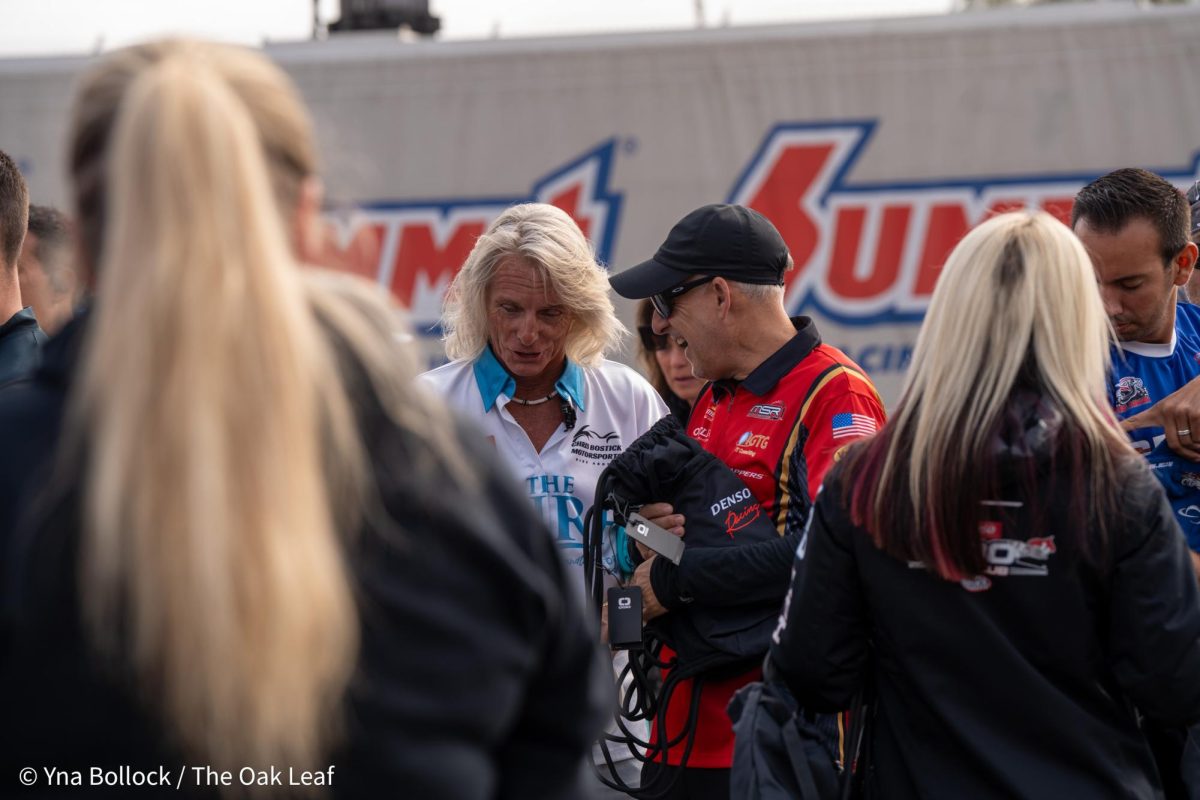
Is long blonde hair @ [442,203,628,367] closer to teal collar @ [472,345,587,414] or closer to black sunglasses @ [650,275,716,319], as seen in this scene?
teal collar @ [472,345,587,414]

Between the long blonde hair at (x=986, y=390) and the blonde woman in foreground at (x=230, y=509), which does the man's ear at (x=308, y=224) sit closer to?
the blonde woman in foreground at (x=230, y=509)

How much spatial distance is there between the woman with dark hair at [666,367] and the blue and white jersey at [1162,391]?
2056mm

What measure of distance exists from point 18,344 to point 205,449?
228 centimetres

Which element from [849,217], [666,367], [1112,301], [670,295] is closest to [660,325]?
[670,295]

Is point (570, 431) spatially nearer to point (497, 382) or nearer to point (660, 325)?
point (497, 382)

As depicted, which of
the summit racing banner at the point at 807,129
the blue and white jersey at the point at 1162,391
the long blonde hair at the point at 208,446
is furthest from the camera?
the summit racing banner at the point at 807,129

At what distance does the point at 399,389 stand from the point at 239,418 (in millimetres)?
182

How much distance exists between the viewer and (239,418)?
1062 mm

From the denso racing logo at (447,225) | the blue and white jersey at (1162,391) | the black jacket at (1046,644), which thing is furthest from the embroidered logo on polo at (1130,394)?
the denso racing logo at (447,225)

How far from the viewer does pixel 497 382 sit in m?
3.38

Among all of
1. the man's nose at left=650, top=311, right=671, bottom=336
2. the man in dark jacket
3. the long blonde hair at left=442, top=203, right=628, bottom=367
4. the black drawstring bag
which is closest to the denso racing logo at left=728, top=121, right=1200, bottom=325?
the long blonde hair at left=442, top=203, right=628, bottom=367

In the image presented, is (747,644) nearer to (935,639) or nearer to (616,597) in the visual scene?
(616,597)

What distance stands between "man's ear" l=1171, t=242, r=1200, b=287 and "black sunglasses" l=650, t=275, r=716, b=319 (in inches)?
42.8

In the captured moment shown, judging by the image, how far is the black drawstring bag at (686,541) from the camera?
2906 millimetres
